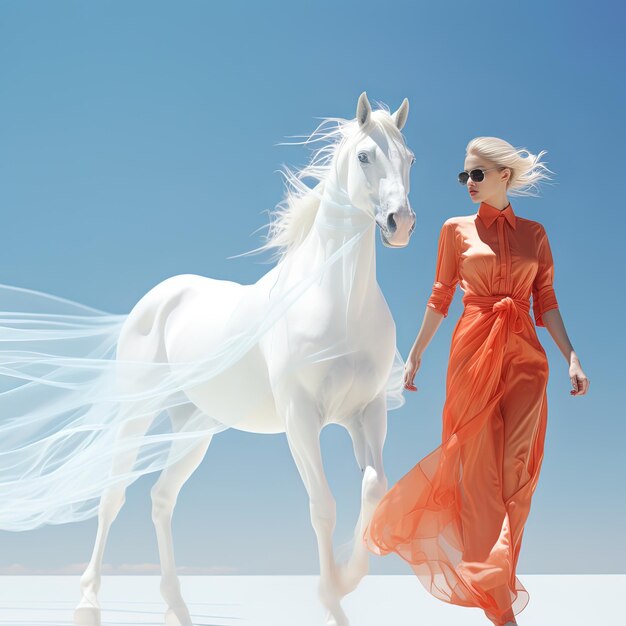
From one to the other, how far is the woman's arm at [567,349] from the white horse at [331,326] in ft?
2.34

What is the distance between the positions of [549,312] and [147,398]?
2.03 meters

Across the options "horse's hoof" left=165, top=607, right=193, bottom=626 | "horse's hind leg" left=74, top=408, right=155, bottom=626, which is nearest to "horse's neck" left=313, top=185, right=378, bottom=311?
"horse's hind leg" left=74, top=408, right=155, bottom=626

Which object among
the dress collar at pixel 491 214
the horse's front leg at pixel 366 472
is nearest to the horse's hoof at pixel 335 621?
the horse's front leg at pixel 366 472

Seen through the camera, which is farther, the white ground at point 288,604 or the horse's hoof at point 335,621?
the white ground at point 288,604

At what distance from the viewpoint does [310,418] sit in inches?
156

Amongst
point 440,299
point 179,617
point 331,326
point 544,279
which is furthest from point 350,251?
point 179,617

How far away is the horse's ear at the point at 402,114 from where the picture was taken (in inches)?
163

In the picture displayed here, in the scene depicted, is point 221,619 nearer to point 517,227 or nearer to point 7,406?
point 7,406

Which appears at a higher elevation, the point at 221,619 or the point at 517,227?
the point at 517,227

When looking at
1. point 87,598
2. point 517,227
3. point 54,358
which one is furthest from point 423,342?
point 87,598

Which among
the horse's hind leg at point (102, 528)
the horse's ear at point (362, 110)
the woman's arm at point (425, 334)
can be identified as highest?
the horse's ear at point (362, 110)

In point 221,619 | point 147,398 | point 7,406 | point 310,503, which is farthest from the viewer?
point 221,619

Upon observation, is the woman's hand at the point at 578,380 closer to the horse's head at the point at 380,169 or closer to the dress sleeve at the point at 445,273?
the dress sleeve at the point at 445,273

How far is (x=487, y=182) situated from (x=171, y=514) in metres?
2.64
